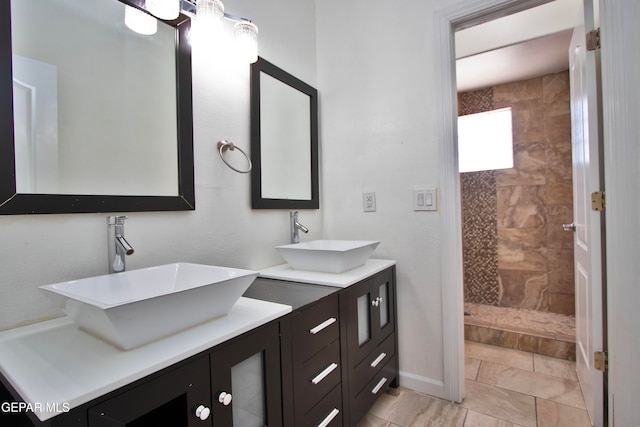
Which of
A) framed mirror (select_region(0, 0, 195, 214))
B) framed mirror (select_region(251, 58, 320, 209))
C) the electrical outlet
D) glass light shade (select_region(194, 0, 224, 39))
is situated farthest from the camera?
the electrical outlet

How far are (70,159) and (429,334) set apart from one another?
178 centimetres

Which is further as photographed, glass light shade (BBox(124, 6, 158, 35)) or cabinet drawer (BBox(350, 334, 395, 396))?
cabinet drawer (BBox(350, 334, 395, 396))

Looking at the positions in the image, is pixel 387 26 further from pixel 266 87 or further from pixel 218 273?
pixel 218 273

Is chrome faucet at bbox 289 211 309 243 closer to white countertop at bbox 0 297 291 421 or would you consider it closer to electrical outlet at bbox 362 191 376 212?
electrical outlet at bbox 362 191 376 212

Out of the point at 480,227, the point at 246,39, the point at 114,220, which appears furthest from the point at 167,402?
the point at 480,227

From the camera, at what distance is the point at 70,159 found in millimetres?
973

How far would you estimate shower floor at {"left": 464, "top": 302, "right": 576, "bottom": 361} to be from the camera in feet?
7.03

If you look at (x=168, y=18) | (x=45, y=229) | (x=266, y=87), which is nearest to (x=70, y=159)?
(x=45, y=229)

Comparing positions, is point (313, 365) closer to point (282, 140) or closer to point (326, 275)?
point (326, 275)

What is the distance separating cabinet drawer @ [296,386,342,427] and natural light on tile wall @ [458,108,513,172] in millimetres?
2467

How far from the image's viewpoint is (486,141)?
2.97m

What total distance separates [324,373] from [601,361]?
1223 mm

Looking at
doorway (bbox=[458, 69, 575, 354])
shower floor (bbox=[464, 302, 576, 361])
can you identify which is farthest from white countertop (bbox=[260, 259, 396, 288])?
doorway (bbox=[458, 69, 575, 354])

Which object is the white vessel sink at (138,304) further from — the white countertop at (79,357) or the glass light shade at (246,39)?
the glass light shade at (246,39)
